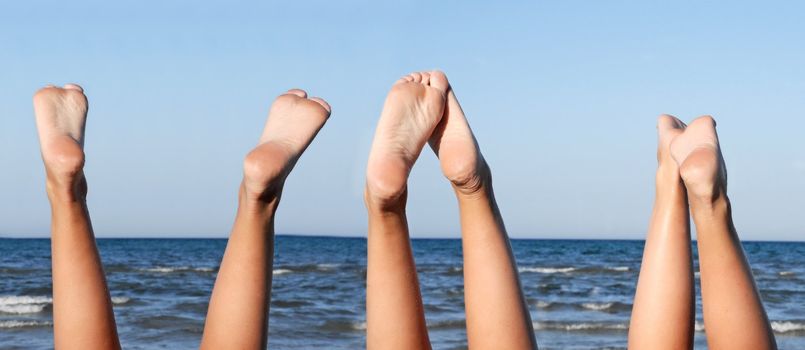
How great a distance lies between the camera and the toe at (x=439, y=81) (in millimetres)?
3076

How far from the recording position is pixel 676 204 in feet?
9.30

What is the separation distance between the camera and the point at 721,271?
2.59 metres

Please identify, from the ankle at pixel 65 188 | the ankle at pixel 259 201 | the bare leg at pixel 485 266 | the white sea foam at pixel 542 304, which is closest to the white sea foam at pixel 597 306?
the white sea foam at pixel 542 304

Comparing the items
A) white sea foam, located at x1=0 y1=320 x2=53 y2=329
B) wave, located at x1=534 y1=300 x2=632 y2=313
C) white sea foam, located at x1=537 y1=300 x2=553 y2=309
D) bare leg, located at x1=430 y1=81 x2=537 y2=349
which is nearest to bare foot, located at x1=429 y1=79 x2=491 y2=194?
bare leg, located at x1=430 y1=81 x2=537 y2=349

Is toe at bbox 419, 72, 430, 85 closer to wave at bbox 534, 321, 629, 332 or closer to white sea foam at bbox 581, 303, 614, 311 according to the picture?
wave at bbox 534, 321, 629, 332

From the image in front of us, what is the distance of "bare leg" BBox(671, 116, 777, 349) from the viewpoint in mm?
2510

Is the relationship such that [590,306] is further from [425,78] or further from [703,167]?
[703,167]

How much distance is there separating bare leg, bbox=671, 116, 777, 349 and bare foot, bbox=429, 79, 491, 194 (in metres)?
0.56

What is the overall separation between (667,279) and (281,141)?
124cm

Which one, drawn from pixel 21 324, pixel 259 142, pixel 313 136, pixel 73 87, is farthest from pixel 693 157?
pixel 21 324

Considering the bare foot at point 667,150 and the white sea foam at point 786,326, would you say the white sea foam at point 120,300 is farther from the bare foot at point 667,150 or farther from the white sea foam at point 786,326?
the bare foot at point 667,150

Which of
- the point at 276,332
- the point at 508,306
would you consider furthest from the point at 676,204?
the point at 276,332

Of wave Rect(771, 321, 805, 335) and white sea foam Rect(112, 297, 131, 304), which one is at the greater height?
white sea foam Rect(112, 297, 131, 304)

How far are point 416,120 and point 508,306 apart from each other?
2.14 ft
